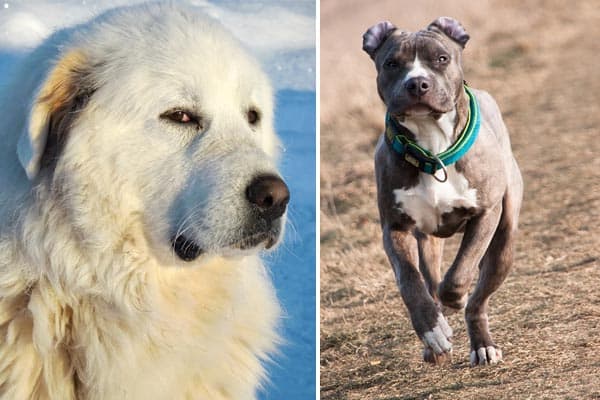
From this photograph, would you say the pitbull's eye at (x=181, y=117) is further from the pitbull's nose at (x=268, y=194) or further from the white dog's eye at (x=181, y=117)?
the pitbull's nose at (x=268, y=194)

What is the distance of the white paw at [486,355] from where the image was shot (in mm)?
3344

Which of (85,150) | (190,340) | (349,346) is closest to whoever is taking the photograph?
(85,150)

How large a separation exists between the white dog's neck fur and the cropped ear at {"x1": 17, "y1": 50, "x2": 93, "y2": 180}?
12 centimetres

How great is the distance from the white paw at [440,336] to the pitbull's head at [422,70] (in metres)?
0.72

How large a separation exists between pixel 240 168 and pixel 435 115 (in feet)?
3.01

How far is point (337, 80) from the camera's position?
4.75 m

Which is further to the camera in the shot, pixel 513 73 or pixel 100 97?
pixel 513 73

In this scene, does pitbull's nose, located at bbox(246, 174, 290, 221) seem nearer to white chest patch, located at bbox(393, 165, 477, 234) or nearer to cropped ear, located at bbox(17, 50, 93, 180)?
cropped ear, located at bbox(17, 50, 93, 180)

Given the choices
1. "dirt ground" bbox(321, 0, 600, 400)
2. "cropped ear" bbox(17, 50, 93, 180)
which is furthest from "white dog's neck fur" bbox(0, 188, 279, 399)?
"dirt ground" bbox(321, 0, 600, 400)

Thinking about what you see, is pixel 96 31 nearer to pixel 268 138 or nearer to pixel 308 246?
pixel 268 138

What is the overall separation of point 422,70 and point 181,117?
91cm

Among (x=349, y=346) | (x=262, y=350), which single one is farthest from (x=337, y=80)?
(x=262, y=350)

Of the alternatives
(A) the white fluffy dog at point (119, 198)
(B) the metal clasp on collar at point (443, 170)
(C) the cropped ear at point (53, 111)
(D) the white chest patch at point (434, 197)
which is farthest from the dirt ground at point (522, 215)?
(C) the cropped ear at point (53, 111)

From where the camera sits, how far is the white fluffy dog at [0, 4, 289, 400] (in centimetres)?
223
